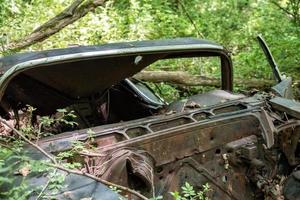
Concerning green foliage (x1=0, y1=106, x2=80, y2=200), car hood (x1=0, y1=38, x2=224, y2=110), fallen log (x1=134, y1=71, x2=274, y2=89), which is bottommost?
fallen log (x1=134, y1=71, x2=274, y2=89)

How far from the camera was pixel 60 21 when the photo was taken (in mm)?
5973

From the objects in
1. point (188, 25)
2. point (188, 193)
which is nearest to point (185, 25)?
point (188, 25)

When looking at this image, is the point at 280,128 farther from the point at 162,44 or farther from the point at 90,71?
the point at 90,71

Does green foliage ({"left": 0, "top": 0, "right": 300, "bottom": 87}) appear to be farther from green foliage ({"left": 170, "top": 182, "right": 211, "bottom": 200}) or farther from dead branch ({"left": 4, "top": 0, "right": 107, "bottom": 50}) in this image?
green foliage ({"left": 170, "top": 182, "right": 211, "bottom": 200})

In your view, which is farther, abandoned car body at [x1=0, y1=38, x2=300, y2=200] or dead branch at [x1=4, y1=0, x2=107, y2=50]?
dead branch at [x1=4, y1=0, x2=107, y2=50]

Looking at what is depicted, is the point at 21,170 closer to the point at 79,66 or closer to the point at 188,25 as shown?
the point at 79,66

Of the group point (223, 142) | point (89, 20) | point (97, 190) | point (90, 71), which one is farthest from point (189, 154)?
point (89, 20)

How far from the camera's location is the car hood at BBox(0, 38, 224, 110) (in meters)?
2.76

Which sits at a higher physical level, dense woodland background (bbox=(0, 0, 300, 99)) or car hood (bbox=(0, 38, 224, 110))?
car hood (bbox=(0, 38, 224, 110))

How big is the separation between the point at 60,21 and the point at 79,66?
3.23m

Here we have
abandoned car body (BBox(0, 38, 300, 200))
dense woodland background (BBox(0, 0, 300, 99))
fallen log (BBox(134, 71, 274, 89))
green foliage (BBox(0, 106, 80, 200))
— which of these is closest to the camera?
green foliage (BBox(0, 106, 80, 200))

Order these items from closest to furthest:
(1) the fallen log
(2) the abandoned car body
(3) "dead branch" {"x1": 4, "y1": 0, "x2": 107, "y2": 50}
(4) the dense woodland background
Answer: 1. (2) the abandoned car body
2. (3) "dead branch" {"x1": 4, "y1": 0, "x2": 107, "y2": 50}
3. (1) the fallen log
4. (4) the dense woodland background

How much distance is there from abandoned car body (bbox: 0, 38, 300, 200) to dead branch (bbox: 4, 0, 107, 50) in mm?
2509

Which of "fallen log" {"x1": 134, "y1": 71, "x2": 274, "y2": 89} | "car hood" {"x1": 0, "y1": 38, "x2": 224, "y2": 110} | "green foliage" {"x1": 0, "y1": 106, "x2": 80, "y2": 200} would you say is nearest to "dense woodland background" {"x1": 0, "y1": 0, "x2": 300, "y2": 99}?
"fallen log" {"x1": 134, "y1": 71, "x2": 274, "y2": 89}
